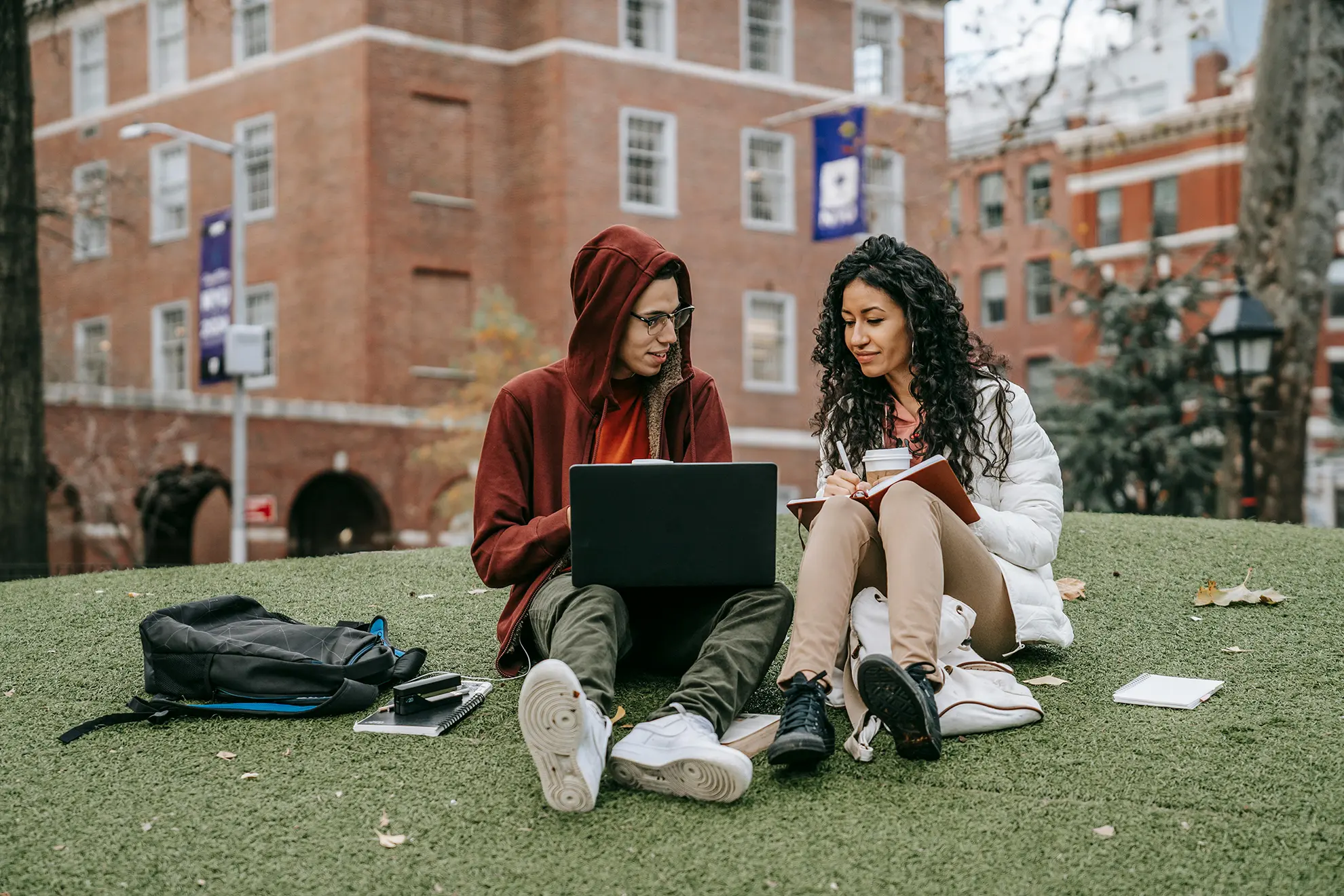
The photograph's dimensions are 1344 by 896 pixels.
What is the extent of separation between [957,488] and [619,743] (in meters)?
1.30

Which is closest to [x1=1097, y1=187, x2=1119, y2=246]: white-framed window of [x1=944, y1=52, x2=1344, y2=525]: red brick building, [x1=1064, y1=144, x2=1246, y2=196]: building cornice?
[x1=944, y1=52, x2=1344, y2=525]: red brick building

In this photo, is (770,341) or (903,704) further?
(770,341)

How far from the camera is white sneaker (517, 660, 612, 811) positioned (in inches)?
124

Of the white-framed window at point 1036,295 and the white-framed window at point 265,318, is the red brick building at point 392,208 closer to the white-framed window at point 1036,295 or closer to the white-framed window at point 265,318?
the white-framed window at point 265,318

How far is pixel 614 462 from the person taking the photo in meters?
4.36

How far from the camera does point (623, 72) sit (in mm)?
26703

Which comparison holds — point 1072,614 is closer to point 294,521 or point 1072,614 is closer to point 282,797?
point 282,797

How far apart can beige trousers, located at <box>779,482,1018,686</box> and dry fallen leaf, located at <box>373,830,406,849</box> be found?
113 centimetres

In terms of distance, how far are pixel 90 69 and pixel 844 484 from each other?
3088 centimetres

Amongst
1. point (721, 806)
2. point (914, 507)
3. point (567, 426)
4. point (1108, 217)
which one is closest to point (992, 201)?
point (1108, 217)

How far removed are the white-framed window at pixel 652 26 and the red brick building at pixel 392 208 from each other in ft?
0.15

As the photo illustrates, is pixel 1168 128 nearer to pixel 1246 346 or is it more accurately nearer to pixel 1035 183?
pixel 1035 183

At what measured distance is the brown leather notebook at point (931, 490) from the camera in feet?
12.6

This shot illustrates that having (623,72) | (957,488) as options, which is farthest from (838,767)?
(623,72)
